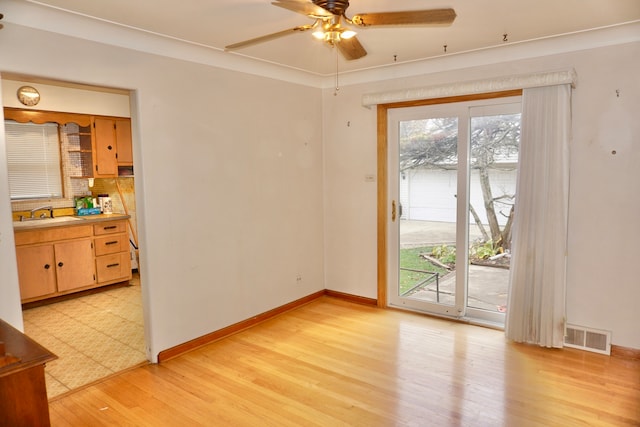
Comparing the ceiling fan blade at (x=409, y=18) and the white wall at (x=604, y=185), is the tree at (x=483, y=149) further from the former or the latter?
the ceiling fan blade at (x=409, y=18)

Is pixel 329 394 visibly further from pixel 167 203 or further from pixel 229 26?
pixel 229 26

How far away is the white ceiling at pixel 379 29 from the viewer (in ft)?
8.09

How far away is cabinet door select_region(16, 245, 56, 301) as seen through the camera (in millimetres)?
4395

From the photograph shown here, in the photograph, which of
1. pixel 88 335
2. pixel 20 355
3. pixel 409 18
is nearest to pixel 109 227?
pixel 88 335

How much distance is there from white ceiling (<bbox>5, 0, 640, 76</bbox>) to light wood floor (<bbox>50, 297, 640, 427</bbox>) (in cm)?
247

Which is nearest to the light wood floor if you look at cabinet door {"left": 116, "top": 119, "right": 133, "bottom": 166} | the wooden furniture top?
the wooden furniture top

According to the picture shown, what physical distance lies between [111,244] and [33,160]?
1.35m

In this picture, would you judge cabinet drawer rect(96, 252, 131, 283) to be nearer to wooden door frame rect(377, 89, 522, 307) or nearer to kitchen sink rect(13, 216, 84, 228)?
kitchen sink rect(13, 216, 84, 228)

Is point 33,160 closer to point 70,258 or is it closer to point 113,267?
point 70,258

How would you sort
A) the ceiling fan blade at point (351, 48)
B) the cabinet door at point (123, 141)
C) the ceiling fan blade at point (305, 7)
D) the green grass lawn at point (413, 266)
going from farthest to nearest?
1. the cabinet door at point (123, 141)
2. the green grass lawn at point (413, 266)
3. the ceiling fan blade at point (351, 48)
4. the ceiling fan blade at point (305, 7)

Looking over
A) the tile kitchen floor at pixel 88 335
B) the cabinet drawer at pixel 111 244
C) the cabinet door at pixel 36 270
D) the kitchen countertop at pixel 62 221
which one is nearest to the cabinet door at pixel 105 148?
the kitchen countertop at pixel 62 221

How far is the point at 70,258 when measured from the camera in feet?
15.7

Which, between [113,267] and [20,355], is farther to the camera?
[113,267]

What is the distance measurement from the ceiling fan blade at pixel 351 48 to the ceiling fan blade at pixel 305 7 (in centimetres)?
30
